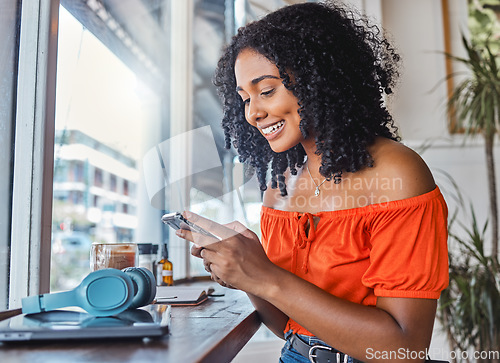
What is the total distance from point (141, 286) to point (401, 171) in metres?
0.59

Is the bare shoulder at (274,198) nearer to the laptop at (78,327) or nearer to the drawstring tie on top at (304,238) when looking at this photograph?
the drawstring tie on top at (304,238)

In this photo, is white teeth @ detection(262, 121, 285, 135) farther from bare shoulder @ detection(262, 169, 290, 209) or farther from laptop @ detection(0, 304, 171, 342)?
laptop @ detection(0, 304, 171, 342)

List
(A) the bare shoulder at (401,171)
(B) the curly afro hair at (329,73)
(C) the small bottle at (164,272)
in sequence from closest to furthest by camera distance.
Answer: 1. (A) the bare shoulder at (401,171)
2. (B) the curly afro hair at (329,73)
3. (C) the small bottle at (164,272)

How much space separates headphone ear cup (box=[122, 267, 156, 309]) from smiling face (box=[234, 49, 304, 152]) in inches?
18.1

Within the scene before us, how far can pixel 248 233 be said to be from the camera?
3.03 feet

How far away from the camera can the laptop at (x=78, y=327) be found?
2.20ft

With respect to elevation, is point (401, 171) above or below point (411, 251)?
above

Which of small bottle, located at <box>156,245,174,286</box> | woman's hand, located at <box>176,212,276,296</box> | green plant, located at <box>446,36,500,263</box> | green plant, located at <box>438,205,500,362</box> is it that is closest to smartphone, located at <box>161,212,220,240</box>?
woman's hand, located at <box>176,212,276,296</box>

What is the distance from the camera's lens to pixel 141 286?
0.91 m

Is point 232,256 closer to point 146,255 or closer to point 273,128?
point 273,128

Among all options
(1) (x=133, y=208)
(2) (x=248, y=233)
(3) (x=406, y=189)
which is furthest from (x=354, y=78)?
(1) (x=133, y=208)

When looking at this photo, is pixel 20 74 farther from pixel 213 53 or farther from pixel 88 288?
pixel 213 53

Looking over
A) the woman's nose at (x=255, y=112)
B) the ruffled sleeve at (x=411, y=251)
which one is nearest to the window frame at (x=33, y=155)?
the woman's nose at (x=255, y=112)

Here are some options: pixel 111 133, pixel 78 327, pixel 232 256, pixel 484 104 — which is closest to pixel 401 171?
pixel 232 256
